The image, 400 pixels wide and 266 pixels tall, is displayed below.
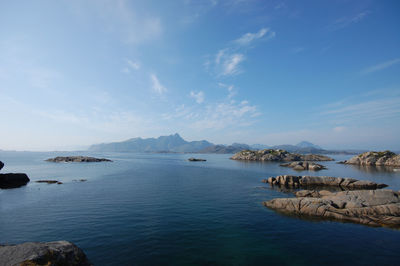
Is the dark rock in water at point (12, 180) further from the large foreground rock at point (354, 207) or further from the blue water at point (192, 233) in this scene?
the large foreground rock at point (354, 207)

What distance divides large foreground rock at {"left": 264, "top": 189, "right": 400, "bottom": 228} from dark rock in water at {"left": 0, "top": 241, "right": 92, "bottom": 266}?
28.8 meters

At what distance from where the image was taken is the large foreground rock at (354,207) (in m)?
26.6

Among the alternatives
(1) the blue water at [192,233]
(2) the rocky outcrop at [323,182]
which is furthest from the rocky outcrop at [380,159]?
(1) the blue water at [192,233]

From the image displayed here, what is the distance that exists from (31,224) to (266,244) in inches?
1156

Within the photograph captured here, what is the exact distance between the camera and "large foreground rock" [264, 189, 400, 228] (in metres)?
26.6

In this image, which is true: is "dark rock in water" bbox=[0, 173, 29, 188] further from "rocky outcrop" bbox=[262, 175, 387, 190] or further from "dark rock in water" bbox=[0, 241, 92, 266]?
"rocky outcrop" bbox=[262, 175, 387, 190]

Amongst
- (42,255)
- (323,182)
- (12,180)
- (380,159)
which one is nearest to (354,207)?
(323,182)

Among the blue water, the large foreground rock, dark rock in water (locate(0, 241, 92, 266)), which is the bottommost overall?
the blue water

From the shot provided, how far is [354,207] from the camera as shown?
96.3ft

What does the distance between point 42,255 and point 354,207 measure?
37.9 metres

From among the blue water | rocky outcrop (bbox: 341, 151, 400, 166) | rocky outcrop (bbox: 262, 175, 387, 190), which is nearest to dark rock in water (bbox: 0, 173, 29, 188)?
the blue water

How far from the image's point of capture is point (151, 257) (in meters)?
17.1

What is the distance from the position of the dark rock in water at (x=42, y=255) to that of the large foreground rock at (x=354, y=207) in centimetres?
2878

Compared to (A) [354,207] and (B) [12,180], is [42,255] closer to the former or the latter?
(A) [354,207]
